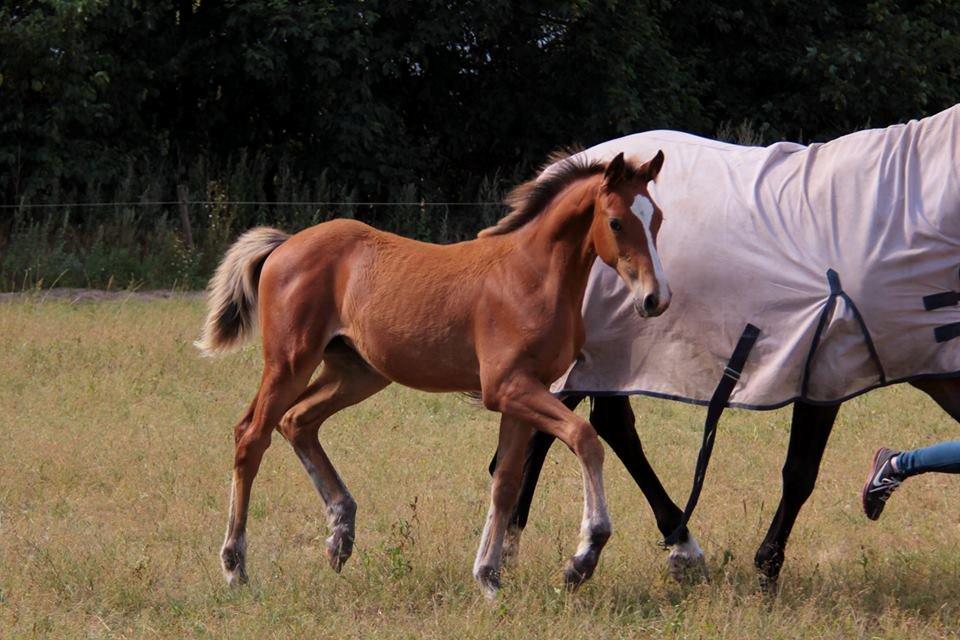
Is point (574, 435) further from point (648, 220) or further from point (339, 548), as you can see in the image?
point (339, 548)

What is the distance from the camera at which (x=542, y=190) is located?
4.75 metres

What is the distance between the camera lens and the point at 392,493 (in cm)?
631

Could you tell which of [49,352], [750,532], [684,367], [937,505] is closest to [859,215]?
[684,367]

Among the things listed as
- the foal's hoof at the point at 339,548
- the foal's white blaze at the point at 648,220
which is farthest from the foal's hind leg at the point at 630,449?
the foal's white blaze at the point at 648,220

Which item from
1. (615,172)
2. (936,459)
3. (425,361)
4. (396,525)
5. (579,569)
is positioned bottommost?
(396,525)

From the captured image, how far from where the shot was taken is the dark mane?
4703 millimetres

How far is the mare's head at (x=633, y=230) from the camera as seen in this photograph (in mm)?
4203

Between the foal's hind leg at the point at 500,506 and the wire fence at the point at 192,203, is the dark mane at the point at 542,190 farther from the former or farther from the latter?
the wire fence at the point at 192,203

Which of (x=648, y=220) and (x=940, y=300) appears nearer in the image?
(x=648, y=220)

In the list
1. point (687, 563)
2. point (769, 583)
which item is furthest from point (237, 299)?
point (769, 583)

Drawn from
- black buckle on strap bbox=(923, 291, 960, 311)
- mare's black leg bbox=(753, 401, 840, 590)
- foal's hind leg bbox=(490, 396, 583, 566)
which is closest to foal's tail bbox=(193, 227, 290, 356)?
foal's hind leg bbox=(490, 396, 583, 566)

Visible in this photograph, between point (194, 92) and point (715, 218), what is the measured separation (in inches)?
518

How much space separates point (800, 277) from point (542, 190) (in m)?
0.99

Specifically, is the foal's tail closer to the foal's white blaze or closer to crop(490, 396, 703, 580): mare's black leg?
crop(490, 396, 703, 580): mare's black leg
